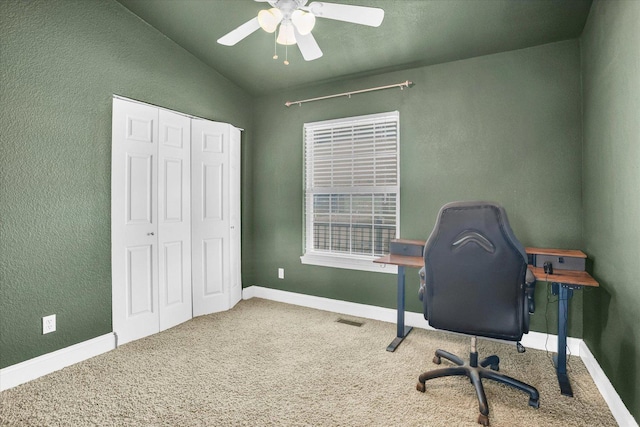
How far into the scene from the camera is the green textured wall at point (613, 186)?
171 cm

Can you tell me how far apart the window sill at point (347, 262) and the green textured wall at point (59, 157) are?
205cm

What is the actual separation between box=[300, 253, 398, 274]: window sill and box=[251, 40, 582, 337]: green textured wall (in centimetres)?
7

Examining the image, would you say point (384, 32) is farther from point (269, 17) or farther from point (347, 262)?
point (347, 262)

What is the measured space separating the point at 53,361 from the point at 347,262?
8.76 ft

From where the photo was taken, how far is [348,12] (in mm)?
1846

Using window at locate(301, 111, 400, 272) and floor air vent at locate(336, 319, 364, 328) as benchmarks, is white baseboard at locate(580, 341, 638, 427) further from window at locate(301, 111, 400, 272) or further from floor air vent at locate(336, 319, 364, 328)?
floor air vent at locate(336, 319, 364, 328)

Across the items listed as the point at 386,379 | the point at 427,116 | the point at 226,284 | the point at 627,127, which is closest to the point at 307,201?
the point at 226,284

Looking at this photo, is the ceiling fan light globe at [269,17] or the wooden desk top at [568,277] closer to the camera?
the ceiling fan light globe at [269,17]

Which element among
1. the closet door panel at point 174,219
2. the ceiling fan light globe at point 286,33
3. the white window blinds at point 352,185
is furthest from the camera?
the white window blinds at point 352,185

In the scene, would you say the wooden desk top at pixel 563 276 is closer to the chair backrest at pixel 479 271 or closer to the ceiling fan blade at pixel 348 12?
the chair backrest at pixel 479 271

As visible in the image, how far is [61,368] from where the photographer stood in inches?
95.9

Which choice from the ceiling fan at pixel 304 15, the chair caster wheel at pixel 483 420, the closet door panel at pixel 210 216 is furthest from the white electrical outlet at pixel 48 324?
the chair caster wheel at pixel 483 420

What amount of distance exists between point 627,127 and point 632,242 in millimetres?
637

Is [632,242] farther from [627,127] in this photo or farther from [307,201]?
[307,201]
